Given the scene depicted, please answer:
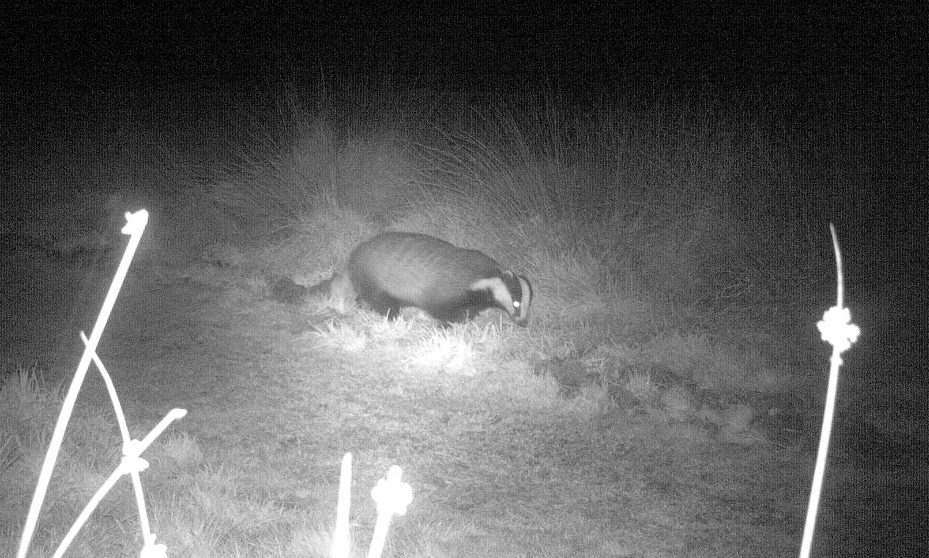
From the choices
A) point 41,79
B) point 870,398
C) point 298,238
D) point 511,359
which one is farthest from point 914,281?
point 41,79

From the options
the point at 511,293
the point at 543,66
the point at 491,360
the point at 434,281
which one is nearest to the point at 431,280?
the point at 434,281

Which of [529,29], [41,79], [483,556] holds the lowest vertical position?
[483,556]

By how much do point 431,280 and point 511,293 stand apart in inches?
27.4

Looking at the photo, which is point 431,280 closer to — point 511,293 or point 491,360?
point 511,293

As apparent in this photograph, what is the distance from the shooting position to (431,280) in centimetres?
660

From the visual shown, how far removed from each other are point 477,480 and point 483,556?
0.77 metres

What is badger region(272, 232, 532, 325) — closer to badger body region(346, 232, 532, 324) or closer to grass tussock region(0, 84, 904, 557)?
badger body region(346, 232, 532, 324)

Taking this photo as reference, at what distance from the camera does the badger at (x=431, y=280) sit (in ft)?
21.2

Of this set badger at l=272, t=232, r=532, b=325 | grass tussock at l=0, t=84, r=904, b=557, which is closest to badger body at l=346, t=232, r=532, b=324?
badger at l=272, t=232, r=532, b=325

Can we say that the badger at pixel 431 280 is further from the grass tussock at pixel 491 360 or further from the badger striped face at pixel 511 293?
the grass tussock at pixel 491 360

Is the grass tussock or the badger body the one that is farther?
the badger body

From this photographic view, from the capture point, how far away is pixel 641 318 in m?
6.71

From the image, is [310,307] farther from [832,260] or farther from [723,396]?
[832,260]

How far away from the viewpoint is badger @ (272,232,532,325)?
254 inches
